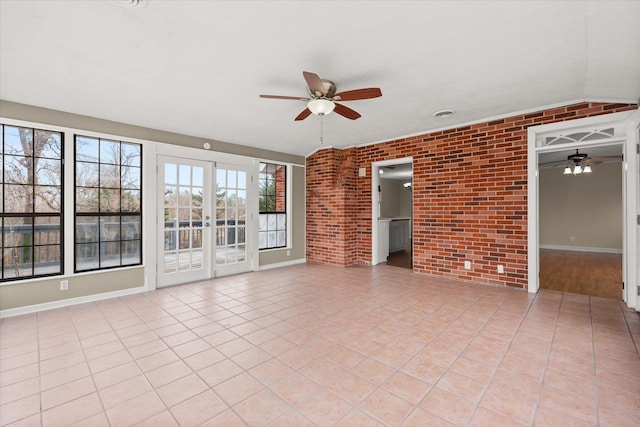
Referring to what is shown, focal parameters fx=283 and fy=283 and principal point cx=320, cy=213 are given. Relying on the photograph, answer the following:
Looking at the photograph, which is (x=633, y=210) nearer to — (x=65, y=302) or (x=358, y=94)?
(x=358, y=94)

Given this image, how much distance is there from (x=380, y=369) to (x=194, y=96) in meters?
3.50

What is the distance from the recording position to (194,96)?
3414 mm

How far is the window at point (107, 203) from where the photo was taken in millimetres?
3857

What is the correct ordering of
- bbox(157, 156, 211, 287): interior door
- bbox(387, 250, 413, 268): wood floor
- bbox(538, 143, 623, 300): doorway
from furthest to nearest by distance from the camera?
bbox(538, 143, 623, 300): doorway < bbox(387, 250, 413, 268): wood floor < bbox(157, 156, 211, 287): interior door

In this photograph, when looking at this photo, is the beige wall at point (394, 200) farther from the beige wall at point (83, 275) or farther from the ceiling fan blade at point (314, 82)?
the ceiling fan blade at point (314, 82)

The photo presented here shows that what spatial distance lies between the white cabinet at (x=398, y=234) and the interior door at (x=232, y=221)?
3.94 metres

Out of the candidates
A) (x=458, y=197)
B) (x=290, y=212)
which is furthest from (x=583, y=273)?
(x=290, y=212)

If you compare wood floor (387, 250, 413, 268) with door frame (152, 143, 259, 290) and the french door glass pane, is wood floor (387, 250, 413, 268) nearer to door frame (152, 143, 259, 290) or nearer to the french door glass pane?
door frame (152, 143, 259, 290)

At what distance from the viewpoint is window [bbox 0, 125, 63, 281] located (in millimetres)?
3367

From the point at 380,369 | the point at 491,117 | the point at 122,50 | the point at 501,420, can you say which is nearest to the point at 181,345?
the point at 380,369

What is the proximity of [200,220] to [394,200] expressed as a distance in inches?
297

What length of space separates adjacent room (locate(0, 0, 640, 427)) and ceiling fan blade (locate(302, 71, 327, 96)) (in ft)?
0.11

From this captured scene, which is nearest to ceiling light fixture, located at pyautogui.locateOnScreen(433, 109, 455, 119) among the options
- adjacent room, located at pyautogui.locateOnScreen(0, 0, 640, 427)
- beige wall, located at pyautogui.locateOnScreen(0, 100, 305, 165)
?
adjacent room, located at pyautogui.locateOnScreen(0, 0, 640, 427)

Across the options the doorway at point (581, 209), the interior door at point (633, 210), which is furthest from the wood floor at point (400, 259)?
the interior door at point (633, 210)
